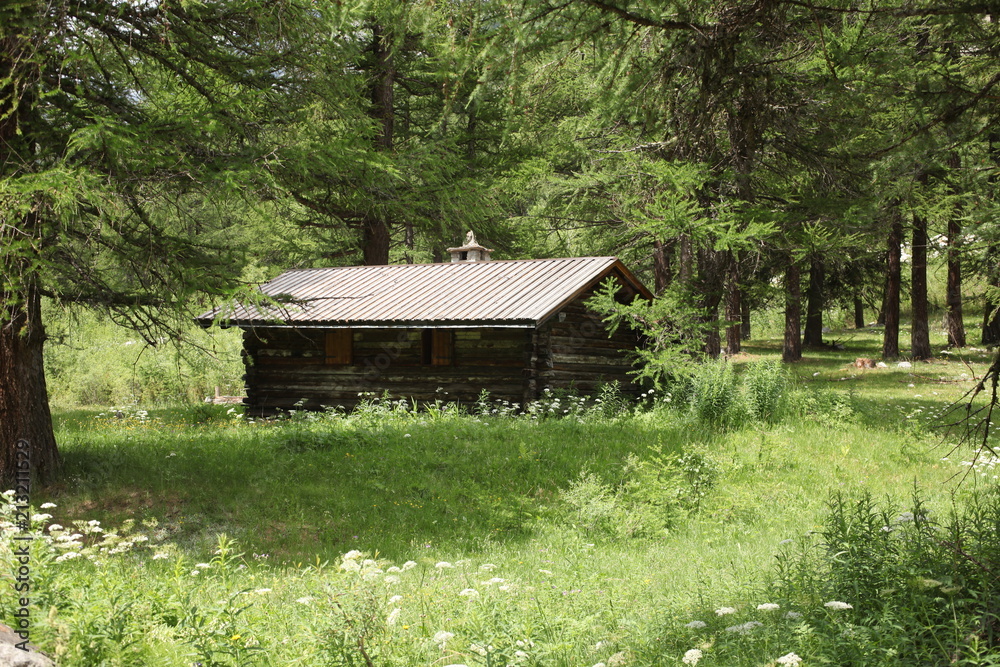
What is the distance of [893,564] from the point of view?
16.1 ft

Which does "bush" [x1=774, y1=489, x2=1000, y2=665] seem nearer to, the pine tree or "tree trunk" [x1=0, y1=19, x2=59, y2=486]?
the pine tree

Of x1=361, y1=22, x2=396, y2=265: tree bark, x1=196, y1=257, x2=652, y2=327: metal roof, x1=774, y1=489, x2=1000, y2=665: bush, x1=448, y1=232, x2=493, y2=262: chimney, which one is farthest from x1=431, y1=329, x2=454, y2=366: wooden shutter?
x1=774, y1=489, x2=1000, y2=665: bush

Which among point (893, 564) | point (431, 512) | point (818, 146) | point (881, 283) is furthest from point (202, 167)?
point (881, 283)

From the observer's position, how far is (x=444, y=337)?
17.3 metres

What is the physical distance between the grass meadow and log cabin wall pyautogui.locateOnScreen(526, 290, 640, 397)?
2.35 feet

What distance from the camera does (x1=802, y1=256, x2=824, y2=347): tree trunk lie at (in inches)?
1170

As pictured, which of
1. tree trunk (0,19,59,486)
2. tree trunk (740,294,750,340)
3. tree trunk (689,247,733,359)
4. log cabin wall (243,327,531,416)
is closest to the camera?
tree trunk (0,19,59,486)

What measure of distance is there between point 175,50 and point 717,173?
33.2ft

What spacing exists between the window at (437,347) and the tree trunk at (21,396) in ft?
28.4

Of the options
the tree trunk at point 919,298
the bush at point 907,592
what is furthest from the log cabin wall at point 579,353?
the bush at point 907,592

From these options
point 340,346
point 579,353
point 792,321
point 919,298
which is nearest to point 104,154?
point 340,346

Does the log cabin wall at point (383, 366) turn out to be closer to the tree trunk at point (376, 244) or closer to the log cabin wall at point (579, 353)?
the log cabin wall at point (579, 353)

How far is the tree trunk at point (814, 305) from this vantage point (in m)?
29.7

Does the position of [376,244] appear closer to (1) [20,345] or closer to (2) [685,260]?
(2) [685,260]
